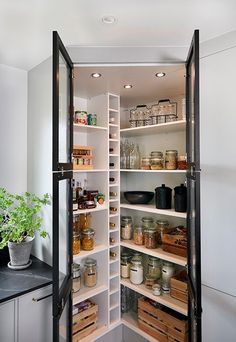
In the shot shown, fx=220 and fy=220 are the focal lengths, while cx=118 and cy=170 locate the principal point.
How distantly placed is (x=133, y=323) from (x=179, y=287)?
0.62 m

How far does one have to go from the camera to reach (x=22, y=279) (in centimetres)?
143

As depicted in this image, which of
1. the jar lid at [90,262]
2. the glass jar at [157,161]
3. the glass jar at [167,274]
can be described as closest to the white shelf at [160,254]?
the glass jar at [167,274]

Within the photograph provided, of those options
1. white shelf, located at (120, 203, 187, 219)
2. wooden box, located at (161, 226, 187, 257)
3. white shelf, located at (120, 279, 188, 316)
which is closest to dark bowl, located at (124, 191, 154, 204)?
white shelf, located at (120, 203, 187, 219)

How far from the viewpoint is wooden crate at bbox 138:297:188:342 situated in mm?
1685

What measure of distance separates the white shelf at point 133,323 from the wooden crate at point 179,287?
43 cm

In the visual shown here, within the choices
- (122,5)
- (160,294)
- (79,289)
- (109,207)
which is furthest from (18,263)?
(122,5)

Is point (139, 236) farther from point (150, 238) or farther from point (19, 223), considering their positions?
point (19, 223)

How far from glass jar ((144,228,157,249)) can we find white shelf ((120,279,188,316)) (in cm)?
37

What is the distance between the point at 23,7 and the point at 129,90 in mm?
993

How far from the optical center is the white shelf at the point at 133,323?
185 centimetres

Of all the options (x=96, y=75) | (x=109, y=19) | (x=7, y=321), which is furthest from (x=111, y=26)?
(x=7, y=321)

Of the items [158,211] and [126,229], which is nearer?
[158,211]

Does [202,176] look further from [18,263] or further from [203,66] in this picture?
[18,263]

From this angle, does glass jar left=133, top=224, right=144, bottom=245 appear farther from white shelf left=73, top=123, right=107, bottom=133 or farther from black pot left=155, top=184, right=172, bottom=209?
white shelf left=73, top=123, right=107, bottom=133
